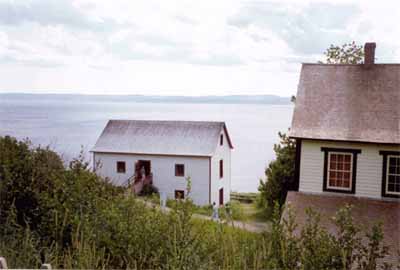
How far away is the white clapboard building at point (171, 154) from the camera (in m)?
4.16

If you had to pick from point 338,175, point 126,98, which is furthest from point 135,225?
point 338,175

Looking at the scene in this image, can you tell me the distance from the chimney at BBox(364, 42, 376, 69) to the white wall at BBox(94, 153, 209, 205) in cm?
207

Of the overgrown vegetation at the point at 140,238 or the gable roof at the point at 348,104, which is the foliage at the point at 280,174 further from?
the overgrown vegetation at the point at 140,238

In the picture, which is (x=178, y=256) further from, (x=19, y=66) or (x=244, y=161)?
(x=244, y=161)

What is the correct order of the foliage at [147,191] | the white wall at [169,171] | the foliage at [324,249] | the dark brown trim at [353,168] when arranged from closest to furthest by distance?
the foliage at [324,249] < the foliage at [147,191] < the white wall at [169,171] < the dark brown trim at [353,168]

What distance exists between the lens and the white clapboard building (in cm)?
416

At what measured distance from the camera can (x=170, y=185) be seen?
13.2 ft

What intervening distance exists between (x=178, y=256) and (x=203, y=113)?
4.17m

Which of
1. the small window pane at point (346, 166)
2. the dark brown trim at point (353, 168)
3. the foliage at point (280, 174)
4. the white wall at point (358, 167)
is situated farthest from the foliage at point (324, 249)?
the foliage at point (280, 174)

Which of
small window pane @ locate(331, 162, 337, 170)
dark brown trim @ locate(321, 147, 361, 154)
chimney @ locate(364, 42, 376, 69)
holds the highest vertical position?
chimney @ locate(364, 42, 376, 69)

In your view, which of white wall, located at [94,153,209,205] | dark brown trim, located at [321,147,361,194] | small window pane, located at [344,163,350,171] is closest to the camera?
white wall, located at [94,153,209,205]

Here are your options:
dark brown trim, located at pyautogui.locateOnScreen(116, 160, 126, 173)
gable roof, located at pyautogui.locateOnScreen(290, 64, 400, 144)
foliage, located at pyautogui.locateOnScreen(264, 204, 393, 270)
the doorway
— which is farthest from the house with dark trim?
foliage, located at pyautogui.locateOnScreen(264, 204, 393, 270)

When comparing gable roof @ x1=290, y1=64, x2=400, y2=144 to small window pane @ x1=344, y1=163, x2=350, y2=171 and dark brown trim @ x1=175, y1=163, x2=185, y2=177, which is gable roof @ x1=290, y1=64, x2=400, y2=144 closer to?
small window pane @ x1=344, y1=163, x2=350, y2=171

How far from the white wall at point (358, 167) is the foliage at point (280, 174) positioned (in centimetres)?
88
